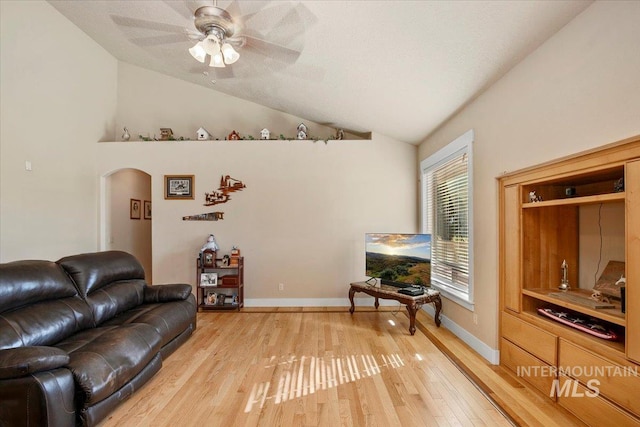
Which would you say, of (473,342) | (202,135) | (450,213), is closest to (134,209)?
(202,135)

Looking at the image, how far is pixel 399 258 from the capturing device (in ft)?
13.1

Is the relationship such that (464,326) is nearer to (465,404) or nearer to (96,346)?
(465,404)

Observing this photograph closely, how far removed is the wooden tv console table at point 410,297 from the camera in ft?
11.6

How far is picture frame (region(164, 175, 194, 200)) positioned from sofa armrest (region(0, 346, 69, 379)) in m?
3.41

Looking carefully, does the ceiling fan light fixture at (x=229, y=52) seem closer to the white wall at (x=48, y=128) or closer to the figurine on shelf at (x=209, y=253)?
the figurine on shelf at (x=209, y=253)

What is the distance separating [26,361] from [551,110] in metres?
3.75

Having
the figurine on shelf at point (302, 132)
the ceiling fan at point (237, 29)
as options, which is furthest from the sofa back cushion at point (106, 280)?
the figurine on shelf at point (302, 132)

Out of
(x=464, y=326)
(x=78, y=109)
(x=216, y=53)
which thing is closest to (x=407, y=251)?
(x=464, y=326)

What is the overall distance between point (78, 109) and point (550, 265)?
6.64 m

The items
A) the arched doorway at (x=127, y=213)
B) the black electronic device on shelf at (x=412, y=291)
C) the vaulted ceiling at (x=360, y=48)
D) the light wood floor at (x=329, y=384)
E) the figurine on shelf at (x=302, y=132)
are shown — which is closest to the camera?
the light wood floor at (x=329, y=384)

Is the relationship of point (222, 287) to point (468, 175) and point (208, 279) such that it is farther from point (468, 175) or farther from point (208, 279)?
point (468, 175)

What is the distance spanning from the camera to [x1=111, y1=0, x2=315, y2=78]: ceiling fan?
264cm

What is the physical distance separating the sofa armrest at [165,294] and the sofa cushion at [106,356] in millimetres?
854

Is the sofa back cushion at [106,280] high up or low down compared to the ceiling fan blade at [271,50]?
down
